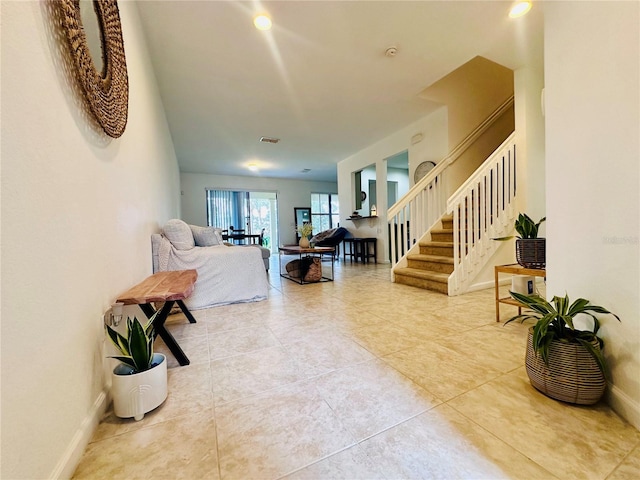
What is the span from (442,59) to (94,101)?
3.34m

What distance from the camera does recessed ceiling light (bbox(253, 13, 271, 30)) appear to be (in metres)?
2.25

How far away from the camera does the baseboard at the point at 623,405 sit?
0.98m

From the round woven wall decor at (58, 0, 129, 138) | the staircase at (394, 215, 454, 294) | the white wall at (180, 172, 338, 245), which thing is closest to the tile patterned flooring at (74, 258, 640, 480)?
the staircase at (394, 215, 454, 294)

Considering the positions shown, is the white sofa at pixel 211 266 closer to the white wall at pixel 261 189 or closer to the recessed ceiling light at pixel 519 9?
the recessed ceiling light at pixel 519 9

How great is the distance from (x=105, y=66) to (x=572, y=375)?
263 cm

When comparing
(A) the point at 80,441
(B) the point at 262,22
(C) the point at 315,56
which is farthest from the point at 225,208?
(A) the point at 80,441

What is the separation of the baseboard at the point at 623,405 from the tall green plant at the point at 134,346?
1.97m

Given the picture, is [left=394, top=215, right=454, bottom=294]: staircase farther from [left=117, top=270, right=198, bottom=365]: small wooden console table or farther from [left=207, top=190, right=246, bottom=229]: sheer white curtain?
[left=207, top=190, right=246, bottom=229]: sheer white curtain

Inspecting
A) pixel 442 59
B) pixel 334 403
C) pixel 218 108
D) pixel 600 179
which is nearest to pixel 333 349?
pixel 334 403

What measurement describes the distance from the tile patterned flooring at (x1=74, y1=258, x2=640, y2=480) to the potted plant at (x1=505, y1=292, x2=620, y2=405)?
0.07 metres

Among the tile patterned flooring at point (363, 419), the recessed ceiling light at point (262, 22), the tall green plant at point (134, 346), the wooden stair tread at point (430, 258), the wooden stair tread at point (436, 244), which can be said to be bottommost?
the tile patterned flooring at point (363, 419)

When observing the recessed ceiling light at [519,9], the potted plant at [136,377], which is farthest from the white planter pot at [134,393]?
the recessed ceiling light at [519,9]

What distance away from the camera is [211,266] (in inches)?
111

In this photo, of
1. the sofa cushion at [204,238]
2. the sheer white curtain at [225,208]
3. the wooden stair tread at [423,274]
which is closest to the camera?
the wooden stair tread at [423,274]
